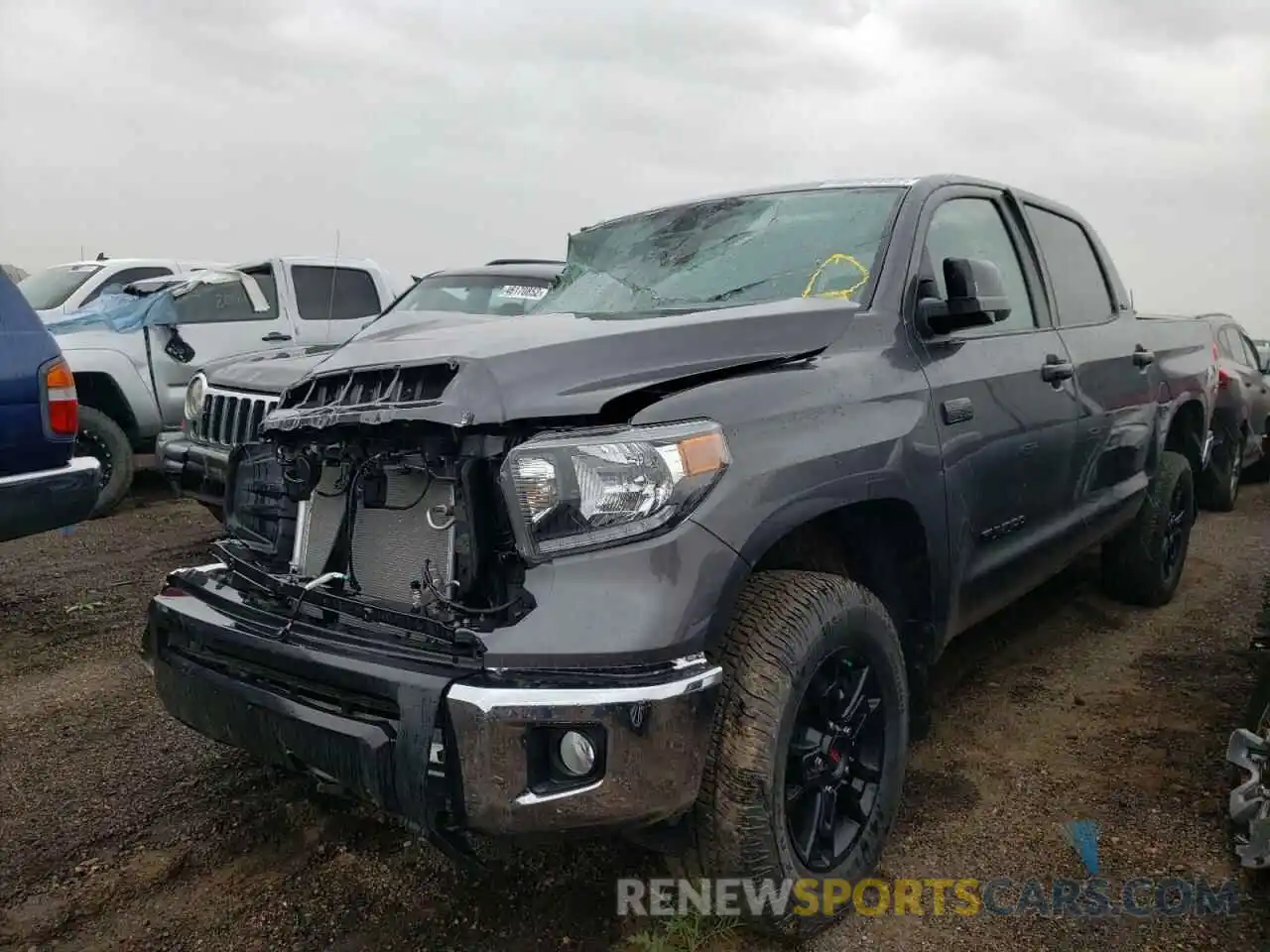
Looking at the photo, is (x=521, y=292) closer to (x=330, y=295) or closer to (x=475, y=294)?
(x=475, y=294)

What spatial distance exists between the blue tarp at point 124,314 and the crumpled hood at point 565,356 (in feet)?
18.5

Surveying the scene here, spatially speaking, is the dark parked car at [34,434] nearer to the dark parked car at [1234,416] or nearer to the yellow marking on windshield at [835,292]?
the yellow marking on windshield at [835,292]

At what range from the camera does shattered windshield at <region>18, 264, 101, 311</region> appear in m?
9.55

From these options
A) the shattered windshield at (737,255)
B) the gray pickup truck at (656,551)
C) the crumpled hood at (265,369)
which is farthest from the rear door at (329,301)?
the gray pickup truck at (656,551)

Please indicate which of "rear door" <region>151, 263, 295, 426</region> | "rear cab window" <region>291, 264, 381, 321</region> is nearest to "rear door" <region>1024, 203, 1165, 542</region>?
"rear door" <region>151, 263, 295, 426</region>

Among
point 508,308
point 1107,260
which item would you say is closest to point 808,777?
point 1107,260

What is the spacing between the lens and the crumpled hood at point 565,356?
6.79ft

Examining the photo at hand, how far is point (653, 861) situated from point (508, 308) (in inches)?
176

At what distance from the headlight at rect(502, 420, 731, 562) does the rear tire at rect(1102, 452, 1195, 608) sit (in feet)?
10.9

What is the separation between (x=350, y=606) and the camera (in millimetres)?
2217

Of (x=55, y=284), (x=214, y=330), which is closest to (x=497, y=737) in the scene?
(x=214, y=330)

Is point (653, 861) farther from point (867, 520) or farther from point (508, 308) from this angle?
point (508, 308)

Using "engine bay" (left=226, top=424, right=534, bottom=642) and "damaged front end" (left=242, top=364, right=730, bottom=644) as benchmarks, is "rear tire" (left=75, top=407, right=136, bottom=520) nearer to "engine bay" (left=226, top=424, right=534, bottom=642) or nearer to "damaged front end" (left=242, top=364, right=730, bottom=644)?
"engine bay" (left=226, top=424, right=534, bottom=642)

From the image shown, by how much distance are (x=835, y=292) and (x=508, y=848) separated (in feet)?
5.67
